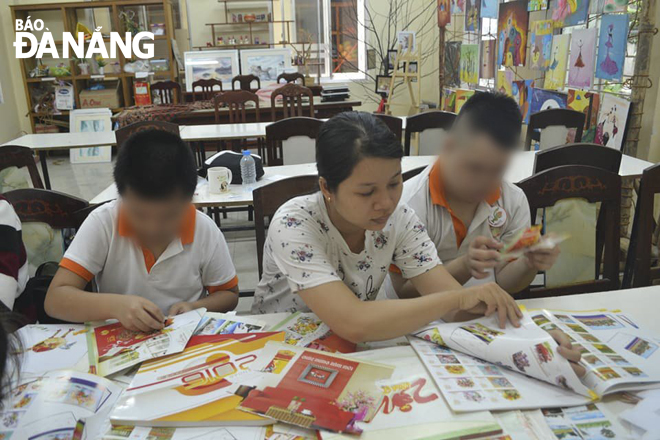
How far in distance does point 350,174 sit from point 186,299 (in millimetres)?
628

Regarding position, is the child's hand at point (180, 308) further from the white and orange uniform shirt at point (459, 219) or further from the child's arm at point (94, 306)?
the white and orange uniform shirt at point (459, 219)

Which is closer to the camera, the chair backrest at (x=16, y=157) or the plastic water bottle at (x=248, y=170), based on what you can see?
the plastic water bottle at (x=248, y=170)

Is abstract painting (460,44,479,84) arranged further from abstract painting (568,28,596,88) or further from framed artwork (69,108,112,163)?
framed artwork (69,108,112,163)

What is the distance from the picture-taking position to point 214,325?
1.13 m

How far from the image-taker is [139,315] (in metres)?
1.08

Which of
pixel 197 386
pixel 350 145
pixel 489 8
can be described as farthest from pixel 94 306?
pixel 489 8

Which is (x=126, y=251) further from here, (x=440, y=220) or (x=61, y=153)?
(x=61, y=153)

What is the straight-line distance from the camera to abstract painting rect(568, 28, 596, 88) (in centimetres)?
336

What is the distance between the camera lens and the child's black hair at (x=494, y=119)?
0.81 m

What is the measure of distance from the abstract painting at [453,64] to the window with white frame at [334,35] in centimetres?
185

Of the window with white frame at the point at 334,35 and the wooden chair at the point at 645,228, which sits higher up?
the window with white frame at the point at 334,35

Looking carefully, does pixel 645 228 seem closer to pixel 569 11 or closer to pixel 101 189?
pixel 569 11

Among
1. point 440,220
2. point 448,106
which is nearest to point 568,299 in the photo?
point 440,220

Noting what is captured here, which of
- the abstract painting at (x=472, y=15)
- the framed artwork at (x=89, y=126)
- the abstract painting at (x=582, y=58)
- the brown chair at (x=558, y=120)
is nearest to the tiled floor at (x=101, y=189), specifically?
the framed artwork at (x=89, y=126)
